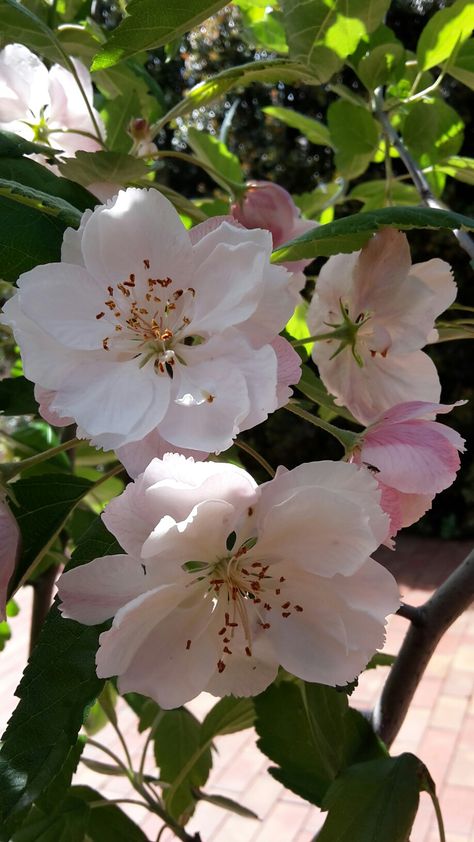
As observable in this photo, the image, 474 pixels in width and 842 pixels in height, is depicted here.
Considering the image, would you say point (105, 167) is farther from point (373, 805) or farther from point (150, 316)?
point (373, 805)

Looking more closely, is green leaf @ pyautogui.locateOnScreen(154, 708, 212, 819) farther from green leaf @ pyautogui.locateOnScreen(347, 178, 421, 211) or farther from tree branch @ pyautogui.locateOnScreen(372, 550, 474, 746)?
green leaf @ pyautogui.locateOnScreen(347, 178, 421, 211)

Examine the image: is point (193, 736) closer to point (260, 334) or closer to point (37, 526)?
point (37, 526)

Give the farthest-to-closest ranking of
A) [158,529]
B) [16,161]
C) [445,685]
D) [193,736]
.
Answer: [445,685], [193,736], [16,161], [158,529]

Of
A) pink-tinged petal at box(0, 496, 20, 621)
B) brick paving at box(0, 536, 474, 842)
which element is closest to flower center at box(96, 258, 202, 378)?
pink-tinged petal at box(0, 496, 20, 621)

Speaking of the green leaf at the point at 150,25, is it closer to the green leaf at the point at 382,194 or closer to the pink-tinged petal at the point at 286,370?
the pink-tinged petal at the point at 286,370

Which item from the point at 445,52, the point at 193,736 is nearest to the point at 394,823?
the point at 193,736

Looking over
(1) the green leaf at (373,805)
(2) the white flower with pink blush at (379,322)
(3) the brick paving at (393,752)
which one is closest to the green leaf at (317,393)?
(2) the white flower with pink blush at (379,322)
